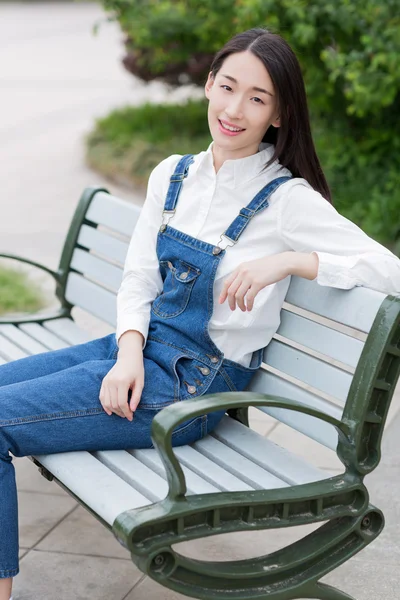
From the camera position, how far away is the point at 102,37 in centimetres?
2064

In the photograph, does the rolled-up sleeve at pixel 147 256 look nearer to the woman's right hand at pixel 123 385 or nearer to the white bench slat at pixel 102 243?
the woman's right hand at pixel 123 385

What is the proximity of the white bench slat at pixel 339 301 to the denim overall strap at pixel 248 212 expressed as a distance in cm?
22

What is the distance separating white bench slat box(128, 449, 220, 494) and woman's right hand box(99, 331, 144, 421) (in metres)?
0.11

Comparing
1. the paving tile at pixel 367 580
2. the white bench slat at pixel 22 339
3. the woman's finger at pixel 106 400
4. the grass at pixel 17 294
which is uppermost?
the woman's finger at pixel 106 400

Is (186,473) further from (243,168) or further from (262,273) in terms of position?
(243,168)

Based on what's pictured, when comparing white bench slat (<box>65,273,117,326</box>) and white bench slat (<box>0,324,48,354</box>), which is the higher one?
white bench slat (<box>65,273,117,326</box>)

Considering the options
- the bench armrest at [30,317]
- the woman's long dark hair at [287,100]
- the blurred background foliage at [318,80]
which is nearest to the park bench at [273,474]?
the woman's long dark hair at [287,100]

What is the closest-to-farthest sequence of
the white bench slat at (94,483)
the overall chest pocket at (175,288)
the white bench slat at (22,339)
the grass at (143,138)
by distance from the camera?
the white bench slat at (94,483) → the overall chest pocket at (175,288) → the white bench slat at (22,339) → the grass at (143,138)

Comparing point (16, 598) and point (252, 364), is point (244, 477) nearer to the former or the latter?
point (252, 364)

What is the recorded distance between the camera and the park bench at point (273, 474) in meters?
2.23

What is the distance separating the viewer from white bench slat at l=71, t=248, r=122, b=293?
3691mm

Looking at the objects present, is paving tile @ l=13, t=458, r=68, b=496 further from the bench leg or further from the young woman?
the bench leg

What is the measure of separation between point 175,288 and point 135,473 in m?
0.57

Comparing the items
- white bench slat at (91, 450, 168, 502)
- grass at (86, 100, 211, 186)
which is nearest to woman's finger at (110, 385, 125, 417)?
white bench slat at (91, 450, 168, 502)
